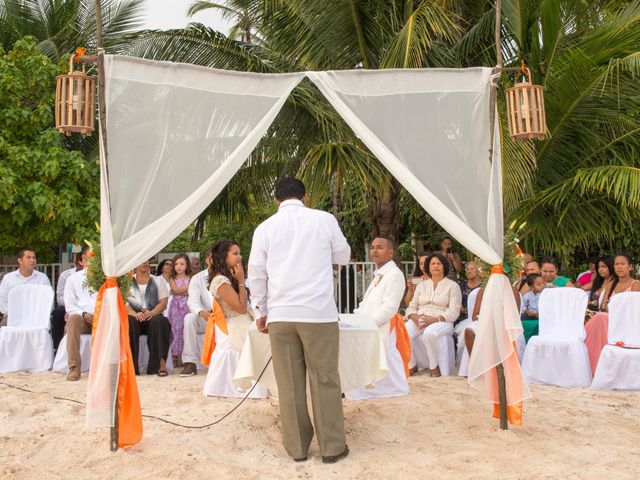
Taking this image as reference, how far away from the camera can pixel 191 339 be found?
8.40 m

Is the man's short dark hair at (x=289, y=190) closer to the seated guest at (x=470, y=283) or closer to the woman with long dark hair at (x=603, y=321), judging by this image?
the seated guest at (x=470, y=283)

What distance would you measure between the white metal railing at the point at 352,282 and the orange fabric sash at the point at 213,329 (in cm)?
487

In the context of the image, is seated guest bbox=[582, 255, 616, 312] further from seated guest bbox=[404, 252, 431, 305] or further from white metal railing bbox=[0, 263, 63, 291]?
white metal railing bbox=[0, 263, 63, 291]

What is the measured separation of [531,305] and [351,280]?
4216mm

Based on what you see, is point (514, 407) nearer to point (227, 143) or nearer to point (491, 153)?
point (491, 153)

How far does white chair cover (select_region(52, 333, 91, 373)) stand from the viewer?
835 centimetres

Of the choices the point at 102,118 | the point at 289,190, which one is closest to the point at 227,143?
the point at 289,190

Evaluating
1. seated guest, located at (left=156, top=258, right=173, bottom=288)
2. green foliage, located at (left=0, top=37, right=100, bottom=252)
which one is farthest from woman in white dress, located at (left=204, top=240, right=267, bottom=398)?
green foliage, located at (left=0, top=37, right=100, bottom=252)

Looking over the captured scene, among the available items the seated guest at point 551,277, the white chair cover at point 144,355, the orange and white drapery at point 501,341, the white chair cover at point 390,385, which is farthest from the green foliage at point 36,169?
the orange and white drapery at point 501,341

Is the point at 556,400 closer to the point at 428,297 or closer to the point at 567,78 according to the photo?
the point at 428,297

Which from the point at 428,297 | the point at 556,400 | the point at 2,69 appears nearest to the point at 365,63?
the point at 428,297

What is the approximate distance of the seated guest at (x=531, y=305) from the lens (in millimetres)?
8586

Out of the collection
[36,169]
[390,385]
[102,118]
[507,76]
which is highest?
[507,76]

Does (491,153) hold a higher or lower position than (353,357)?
higher
